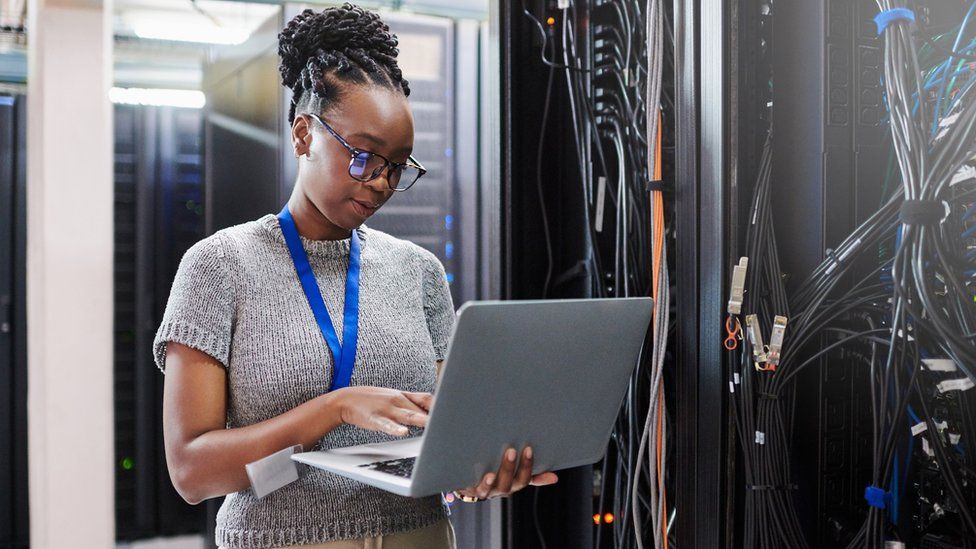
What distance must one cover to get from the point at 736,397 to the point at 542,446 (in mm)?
393

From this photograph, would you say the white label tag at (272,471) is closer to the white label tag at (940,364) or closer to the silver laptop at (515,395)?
the silver laptop at (515,395)

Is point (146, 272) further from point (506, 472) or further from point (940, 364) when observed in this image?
point (940, 364)

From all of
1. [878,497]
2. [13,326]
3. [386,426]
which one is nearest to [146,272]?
[13,326]

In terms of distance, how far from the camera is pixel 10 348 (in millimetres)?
2984

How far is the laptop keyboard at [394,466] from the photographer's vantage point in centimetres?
91

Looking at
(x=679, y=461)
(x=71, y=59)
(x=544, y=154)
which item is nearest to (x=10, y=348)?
(x=71, y=59)

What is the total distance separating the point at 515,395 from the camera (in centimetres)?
92

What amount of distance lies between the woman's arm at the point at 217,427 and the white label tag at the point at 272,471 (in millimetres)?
12

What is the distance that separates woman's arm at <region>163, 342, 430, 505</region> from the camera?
3.26ft

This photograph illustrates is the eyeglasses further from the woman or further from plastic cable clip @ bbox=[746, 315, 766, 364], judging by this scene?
plastic cable clip @ bbox=[746, 315, 766, 364]

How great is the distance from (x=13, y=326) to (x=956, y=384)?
119 inches

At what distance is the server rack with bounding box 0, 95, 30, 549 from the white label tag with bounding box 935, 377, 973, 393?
2987 millimetres

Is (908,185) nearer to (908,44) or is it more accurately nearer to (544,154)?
(908,44)

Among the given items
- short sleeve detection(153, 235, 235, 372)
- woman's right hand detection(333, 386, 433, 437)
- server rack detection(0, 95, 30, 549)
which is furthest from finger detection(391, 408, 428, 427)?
server rack detection(0, 95, 30, 549)
